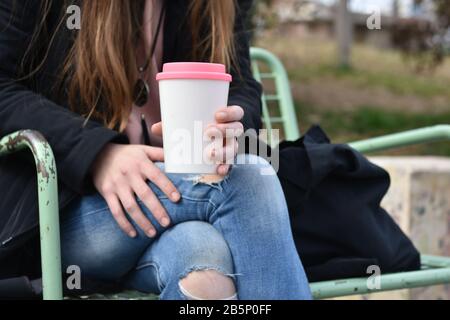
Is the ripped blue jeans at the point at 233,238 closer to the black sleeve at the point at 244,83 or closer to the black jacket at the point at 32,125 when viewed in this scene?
the black jacket at the point at 32,125

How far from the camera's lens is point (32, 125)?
1390 mm

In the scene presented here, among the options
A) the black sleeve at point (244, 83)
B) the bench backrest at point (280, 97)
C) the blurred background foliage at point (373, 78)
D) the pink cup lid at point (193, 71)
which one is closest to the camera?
the pink cup lid at point (193, 71)

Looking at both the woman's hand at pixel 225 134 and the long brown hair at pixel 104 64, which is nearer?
the woman's hand at pixel 225 134

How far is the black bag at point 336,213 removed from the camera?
5.18ft

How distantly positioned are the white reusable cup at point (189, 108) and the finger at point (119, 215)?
0.52 ft

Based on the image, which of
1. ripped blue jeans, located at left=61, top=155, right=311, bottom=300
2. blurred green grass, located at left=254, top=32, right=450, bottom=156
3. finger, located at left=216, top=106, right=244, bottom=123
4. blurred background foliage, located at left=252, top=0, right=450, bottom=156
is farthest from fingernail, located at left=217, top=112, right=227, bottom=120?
blurred green grass, located at left=254, top=32, right=450, bottom=156

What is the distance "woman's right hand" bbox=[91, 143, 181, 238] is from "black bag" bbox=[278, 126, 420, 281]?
0.32 m

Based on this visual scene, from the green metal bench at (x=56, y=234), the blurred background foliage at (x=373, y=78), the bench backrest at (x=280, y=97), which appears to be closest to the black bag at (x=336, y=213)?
the green metal bench at (x=56, y=234)

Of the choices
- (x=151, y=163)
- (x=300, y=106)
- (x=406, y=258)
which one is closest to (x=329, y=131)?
(x=300, y=106)

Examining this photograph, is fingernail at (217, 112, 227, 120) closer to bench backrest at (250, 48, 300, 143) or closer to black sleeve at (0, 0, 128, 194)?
black sleeve at (0, 0, 128, 194)

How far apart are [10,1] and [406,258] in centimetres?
91

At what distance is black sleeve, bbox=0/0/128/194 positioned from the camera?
1.33 m

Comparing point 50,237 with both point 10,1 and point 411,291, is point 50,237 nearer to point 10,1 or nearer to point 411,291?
point 10,1

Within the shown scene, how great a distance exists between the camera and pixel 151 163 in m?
1.31
